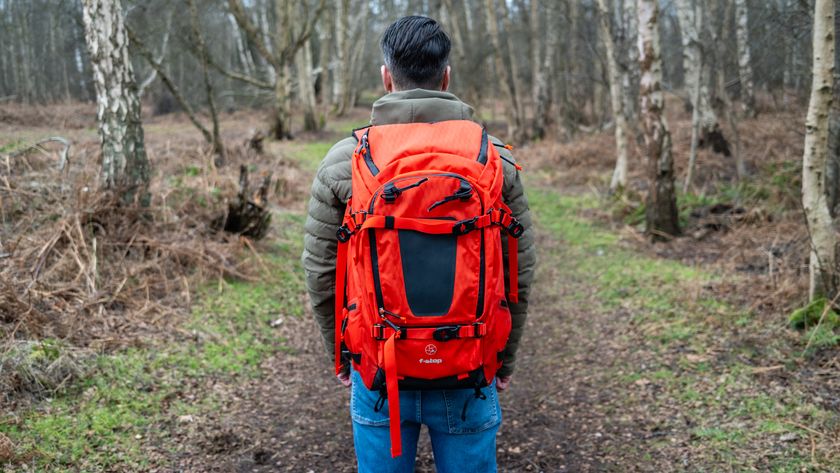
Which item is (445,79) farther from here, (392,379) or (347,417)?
(347,417)

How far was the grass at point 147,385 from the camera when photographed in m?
3.51

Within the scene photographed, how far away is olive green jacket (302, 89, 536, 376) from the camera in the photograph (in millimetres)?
1934

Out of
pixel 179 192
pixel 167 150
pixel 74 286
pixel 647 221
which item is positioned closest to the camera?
pixel 74 286

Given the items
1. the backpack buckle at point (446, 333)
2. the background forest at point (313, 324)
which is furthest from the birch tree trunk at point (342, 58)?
the backpack buckle at point (446, 333)

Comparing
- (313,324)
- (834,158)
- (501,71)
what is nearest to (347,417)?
(313,324)

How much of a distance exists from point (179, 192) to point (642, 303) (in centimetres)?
535

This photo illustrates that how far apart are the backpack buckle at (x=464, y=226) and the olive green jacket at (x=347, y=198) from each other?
0.28 m

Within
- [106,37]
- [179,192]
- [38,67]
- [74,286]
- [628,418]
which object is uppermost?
[38,67]

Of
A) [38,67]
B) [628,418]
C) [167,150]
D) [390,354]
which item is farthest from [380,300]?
[38,67]

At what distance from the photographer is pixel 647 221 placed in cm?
851

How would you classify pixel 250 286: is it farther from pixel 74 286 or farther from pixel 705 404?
pixel 705 404

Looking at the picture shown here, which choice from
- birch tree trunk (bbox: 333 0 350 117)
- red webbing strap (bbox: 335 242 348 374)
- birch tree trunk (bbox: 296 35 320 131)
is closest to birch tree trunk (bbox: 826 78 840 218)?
red webbing strap (bbox: 335 242 348 374)

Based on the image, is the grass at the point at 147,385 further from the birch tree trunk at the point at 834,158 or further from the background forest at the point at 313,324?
the birch tree trunk at the point at 834,158

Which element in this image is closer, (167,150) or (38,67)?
(167,150)
